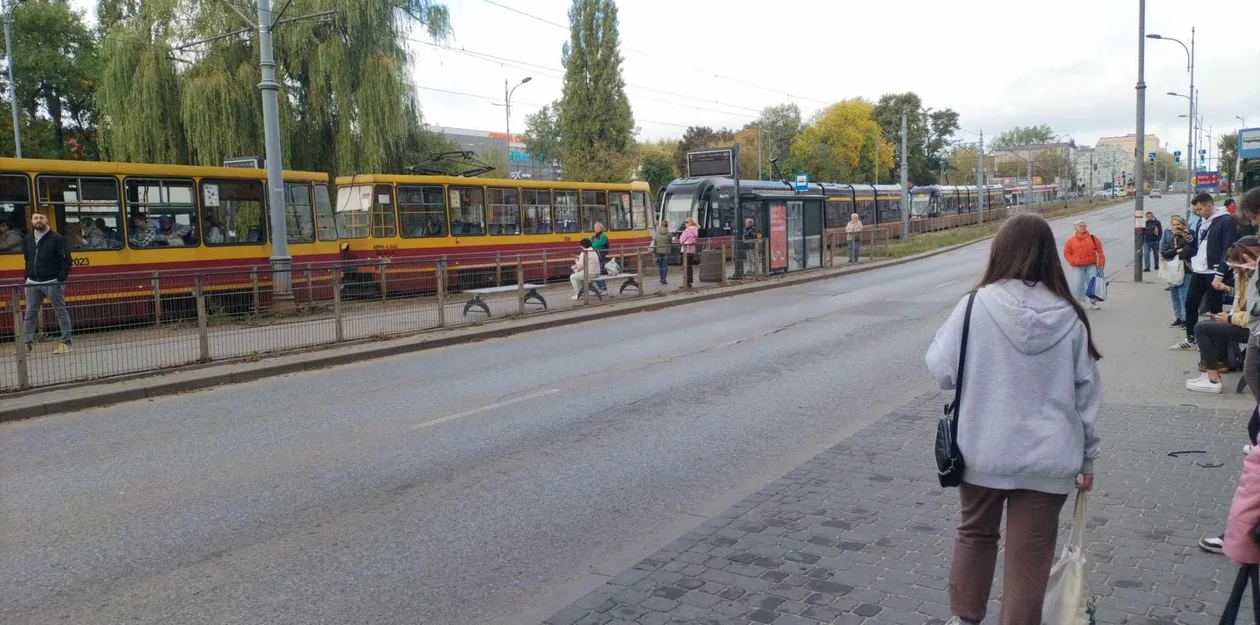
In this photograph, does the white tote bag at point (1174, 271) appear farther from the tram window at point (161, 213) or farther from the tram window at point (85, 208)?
the tram window at point (85, 208)

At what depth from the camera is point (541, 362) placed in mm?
12094

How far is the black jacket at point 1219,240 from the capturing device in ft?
31.8

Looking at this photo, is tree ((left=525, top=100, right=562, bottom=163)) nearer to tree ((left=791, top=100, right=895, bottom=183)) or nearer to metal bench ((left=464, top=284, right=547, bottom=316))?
tree ((left=791, top=100, right=895, bottom=183))

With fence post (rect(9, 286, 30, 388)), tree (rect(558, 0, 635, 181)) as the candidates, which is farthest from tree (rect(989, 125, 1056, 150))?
fence post (rect(9, 286, 30, 388))

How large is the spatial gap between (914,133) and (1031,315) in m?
106

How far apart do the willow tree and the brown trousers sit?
82.6 feet

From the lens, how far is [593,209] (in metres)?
28.4

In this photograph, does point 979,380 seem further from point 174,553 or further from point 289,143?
point 289,143

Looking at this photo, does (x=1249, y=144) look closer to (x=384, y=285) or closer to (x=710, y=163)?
(x=710, y=163)

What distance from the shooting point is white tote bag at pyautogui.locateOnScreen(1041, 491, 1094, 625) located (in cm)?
337

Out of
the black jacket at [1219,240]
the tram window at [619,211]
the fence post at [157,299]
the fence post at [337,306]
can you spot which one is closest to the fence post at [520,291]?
the fence post at [337,306]

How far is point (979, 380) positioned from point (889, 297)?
56.6ft

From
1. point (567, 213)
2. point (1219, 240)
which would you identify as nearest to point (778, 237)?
point (567, 213)

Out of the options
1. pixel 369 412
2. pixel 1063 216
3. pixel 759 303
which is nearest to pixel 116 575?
pixel 369 412
